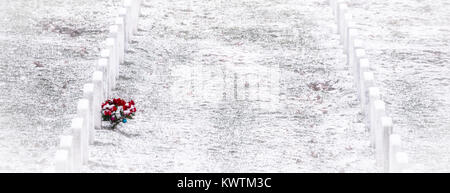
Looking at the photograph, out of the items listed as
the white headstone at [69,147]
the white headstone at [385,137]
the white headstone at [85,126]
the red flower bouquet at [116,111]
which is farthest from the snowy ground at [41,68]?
the white headstone at [385,137]

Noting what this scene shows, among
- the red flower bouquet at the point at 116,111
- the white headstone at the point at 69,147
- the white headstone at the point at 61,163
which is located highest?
the red flower bouquet at the point at 116,111

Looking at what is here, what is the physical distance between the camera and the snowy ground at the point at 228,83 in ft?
36.4

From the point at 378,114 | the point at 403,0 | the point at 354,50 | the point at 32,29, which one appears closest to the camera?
the point at 378,114

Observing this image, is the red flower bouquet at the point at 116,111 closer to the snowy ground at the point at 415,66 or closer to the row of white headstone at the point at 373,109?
the row of white headstone at the point at 373,109

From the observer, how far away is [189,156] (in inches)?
436

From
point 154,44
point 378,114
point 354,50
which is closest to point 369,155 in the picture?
point 378,114

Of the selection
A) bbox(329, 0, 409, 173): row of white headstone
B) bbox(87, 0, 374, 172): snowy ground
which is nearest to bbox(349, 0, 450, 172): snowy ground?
bbox(329, 0, 409, 173): row of white headstone

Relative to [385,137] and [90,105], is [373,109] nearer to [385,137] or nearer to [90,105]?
[385,137]

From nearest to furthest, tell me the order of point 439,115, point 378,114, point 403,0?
point 378,114 < point 439,115 < point 403,0

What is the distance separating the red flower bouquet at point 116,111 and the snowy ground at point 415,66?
3.40 meters

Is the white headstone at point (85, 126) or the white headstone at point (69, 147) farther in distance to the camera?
the white headstone at point (85, 126)

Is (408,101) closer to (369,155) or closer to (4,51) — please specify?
(369,155)

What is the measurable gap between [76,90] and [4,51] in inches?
82.9

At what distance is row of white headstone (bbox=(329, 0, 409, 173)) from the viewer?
9.59 m
